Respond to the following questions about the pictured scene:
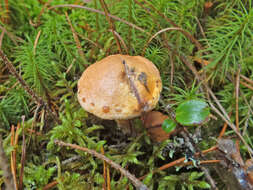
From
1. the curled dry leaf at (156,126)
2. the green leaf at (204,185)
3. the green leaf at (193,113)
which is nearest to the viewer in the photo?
the green leaf at (193,113)

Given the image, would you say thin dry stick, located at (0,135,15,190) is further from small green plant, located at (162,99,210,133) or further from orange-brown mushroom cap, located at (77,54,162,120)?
small green plant, located at (162,99,210,133)

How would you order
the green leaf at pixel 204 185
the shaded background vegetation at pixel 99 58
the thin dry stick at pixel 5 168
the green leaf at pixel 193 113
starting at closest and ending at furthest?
the thin dry stick at pixel 5 168
the green leaf at pixel 193 113
the green leaf at pixel 204 185
the shaded background vegetation at pixel 99 58

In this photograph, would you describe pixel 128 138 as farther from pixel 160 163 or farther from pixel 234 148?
pixel 234 148

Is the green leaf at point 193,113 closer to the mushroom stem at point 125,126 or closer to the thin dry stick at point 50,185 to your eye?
the mushroom stem at point 125,126

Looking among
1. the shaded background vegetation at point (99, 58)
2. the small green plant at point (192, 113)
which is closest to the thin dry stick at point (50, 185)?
the shaded background vegetation at point (99, 58)

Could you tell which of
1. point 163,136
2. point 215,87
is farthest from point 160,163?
point 215,87

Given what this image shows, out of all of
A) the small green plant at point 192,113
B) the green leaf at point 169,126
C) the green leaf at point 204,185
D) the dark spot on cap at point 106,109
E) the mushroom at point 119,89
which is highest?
the mushroom at point 119,89

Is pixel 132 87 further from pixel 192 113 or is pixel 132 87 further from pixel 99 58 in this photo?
pixel 99 58
